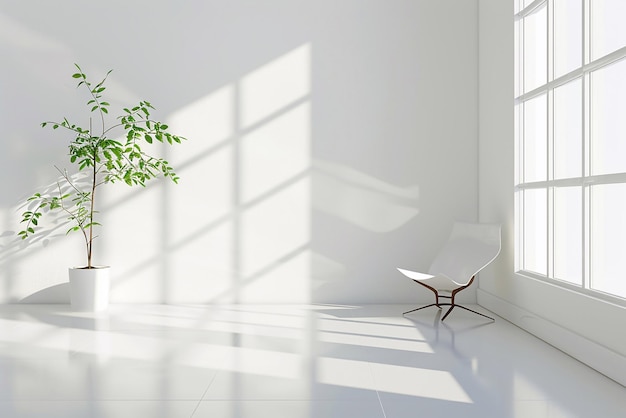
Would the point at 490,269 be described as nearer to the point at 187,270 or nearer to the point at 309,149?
the point at 309,149

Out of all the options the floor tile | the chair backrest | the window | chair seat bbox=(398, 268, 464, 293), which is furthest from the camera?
the chair backrest

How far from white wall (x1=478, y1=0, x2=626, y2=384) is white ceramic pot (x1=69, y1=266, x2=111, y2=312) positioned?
293cm

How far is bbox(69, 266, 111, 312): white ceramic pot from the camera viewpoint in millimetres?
4484

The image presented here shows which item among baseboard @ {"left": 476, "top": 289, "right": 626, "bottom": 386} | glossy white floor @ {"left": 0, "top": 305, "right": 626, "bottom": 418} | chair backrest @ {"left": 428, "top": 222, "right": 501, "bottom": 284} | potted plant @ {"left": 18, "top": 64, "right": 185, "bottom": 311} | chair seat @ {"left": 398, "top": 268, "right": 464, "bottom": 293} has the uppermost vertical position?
potted plant @ {"left": 18, "top": 64, "right": 185, "bottom": 311}

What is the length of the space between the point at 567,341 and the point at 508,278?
104 cm

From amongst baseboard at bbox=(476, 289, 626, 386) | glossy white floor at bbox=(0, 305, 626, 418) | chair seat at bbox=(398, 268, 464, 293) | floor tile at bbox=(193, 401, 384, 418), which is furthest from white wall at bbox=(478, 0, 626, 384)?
floor tile at bbox=(193, 401, 384, 418)

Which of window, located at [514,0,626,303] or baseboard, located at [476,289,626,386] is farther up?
window, located at [514,0,626,303]

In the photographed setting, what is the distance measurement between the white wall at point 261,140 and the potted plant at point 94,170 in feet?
0.38

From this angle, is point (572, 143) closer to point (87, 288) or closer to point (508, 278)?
point (508, 278)

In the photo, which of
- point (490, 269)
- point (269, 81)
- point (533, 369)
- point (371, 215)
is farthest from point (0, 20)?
point (533, 369)

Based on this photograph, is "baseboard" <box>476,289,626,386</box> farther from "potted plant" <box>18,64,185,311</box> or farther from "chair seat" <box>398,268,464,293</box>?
"potted plant" <box>18,64,185,311</box>

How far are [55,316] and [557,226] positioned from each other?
3.43m

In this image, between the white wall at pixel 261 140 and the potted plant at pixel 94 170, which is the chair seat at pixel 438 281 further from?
the potted plant at pixel 94 170

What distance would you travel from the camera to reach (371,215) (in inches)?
193
